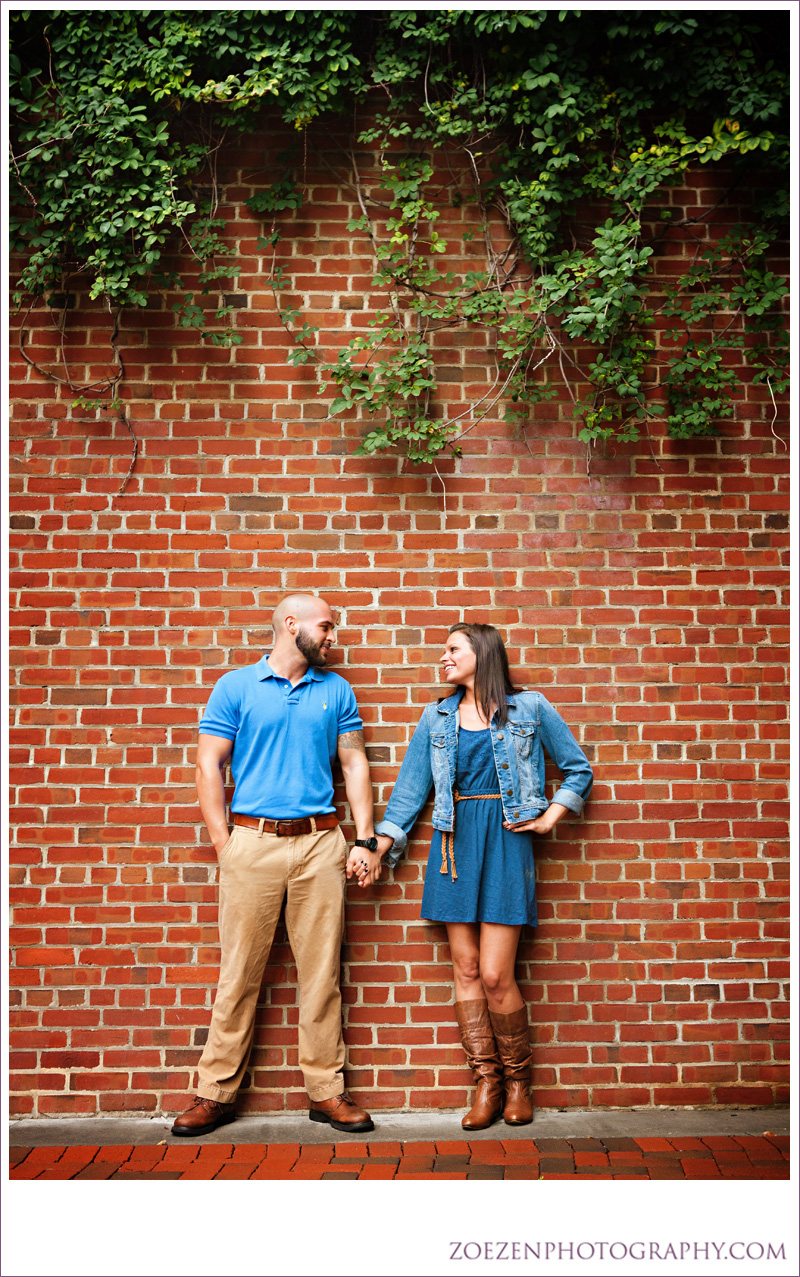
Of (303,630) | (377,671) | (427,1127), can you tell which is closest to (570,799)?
(377,671)

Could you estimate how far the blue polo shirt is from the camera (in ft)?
12.7

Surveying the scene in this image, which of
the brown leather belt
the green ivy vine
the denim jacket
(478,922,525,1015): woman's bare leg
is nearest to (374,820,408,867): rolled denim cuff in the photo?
the denim jacket

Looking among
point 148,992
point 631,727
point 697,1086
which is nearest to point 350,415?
point 631,727

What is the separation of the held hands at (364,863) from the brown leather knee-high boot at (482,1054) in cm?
69

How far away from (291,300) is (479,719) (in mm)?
2172

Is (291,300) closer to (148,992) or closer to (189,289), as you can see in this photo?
(189,289)

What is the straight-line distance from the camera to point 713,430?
4270mm

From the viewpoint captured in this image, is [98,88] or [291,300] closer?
[98,88]

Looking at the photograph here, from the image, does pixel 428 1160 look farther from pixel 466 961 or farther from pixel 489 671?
pixel 489 671

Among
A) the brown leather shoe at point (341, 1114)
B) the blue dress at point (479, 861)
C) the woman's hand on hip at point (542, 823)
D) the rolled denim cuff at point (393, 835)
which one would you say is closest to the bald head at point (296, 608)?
the blue dress at point (479, 861)

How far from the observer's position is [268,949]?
12.7 ft

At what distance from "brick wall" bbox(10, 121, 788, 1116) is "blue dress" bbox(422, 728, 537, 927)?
0.64 feet

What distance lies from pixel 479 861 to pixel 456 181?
125 inches

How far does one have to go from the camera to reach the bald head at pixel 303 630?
392 cm
